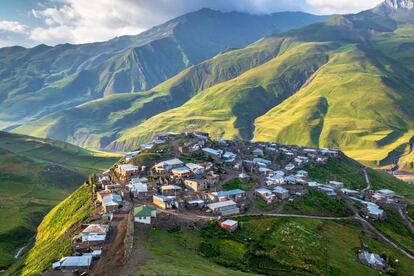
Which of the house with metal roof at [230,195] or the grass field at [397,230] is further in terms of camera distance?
the house with metal roof at [230,195]

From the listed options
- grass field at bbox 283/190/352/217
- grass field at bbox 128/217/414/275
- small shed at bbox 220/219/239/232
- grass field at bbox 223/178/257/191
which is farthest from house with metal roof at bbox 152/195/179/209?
grass field at bbox 283/190/352/217

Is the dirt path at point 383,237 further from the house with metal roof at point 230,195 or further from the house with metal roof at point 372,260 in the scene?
the house with metal roof at point 230,195

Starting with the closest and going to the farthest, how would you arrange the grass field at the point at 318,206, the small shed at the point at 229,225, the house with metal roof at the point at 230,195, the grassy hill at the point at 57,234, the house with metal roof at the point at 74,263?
the house with metal roof at the point at 74,263 → the grassy hill at the point at 57,234 → the small shed at the point at 229,225 → the house with metal roof at the point at 230,195 → the grass field at the point at 318,206

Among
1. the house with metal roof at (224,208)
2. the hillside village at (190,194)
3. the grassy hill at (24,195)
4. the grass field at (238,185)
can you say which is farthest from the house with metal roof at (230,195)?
the grassy hill at (24,195)

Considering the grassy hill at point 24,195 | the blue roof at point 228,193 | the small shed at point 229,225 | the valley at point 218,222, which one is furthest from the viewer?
the grassy hill at point 24,195

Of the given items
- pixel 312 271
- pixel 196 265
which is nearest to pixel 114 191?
pixel 196 265

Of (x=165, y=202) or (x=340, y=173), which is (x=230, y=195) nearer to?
(x=165, y=202)
